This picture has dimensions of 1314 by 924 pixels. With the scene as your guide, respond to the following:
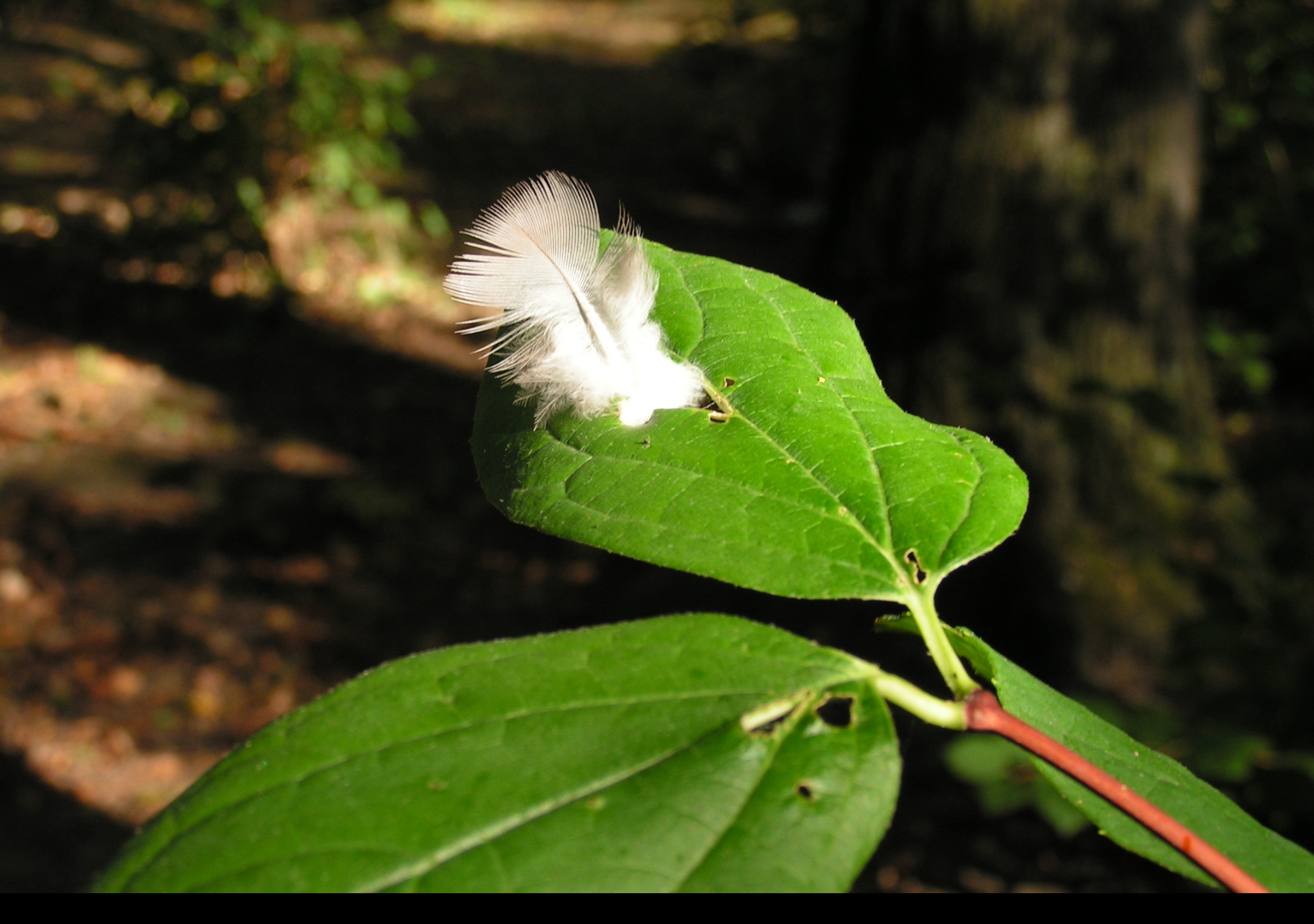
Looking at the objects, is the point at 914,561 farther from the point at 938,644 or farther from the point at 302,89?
the point at 302,89

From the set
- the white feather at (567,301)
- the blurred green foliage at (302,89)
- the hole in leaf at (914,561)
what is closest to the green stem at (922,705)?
the hole in leaf at (914,561)

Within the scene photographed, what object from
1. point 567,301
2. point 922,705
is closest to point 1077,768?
point 922,705

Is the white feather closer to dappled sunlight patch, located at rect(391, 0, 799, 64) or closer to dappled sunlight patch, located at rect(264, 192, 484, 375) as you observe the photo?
dappled sunlight patch, located at rect(264, 192, 484, 375)

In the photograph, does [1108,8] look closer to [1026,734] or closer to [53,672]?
[1026,734]

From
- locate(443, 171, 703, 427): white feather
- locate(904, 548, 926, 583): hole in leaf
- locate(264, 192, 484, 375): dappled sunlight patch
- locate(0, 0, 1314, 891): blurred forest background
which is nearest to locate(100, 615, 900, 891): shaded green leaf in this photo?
locate(904, 548, 926, 583): hole in leaf
